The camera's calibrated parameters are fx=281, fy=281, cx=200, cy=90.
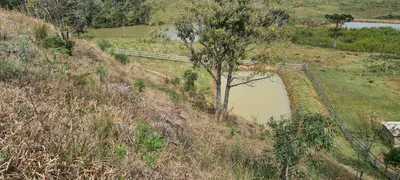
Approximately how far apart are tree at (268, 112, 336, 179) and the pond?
453 inches

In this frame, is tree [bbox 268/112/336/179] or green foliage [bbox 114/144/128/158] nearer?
green foliage [bbox 114/144/128/158]

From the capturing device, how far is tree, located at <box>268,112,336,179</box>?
6.33 meters

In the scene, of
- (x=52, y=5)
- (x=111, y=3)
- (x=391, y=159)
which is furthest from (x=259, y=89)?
(x=111, y=3)

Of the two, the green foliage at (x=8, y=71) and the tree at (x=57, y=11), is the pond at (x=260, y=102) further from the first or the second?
the green foliage at (x=8, y=71)

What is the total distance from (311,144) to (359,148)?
34.9ft

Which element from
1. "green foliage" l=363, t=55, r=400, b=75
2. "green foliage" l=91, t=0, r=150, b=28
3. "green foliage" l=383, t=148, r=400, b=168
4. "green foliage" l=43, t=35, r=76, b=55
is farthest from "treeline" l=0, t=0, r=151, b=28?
"green foliage" l=383, t=148, r=400, b=168

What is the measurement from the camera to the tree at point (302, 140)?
6328 mm

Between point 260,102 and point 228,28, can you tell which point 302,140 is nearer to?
point 228,28

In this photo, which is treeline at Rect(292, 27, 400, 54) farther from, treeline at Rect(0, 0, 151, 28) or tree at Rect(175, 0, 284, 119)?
treeline at Rect(0, 0, 151, 28)

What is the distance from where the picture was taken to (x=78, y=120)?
397cm

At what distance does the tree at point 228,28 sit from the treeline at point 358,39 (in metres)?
22.9

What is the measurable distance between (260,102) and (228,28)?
9718mm

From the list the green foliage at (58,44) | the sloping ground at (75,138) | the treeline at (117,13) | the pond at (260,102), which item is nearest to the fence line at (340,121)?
the pond at (260,102)

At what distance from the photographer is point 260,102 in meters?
21.5
